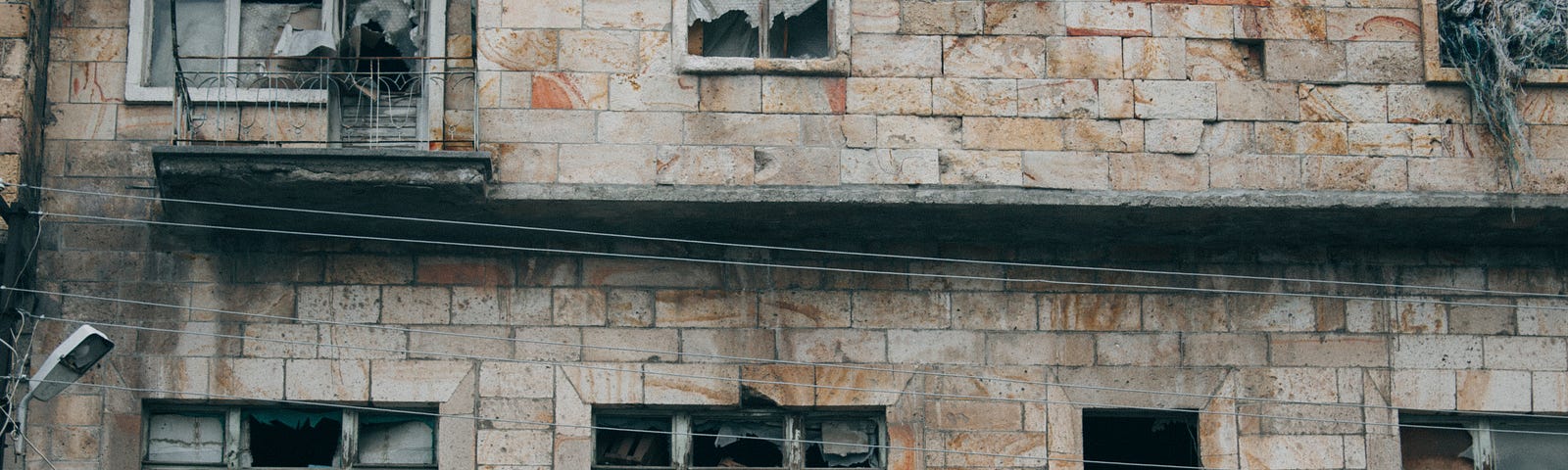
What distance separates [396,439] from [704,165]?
2.50m

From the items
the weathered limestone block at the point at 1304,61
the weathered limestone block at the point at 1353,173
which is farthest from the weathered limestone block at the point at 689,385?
the weathered limestone block at the point at 1304,61

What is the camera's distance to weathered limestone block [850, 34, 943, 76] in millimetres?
9578

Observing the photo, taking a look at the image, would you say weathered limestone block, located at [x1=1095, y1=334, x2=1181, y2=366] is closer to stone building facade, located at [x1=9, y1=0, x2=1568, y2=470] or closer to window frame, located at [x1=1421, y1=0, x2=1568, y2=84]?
stone building facade, located at [x1=9, y1=0, x2=1568, y2=470]

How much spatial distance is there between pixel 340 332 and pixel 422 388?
0.60 metres

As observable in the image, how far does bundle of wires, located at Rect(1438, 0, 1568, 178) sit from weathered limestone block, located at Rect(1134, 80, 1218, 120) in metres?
1.58

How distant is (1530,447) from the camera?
10.1 m

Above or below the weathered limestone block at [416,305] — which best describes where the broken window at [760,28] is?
above

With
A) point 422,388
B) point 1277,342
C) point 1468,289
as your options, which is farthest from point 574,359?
point 1468,289

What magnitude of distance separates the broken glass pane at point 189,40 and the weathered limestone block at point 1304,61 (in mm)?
6397

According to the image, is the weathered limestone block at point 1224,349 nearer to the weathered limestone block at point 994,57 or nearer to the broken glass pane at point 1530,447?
the broken glass pane at point 1530,447

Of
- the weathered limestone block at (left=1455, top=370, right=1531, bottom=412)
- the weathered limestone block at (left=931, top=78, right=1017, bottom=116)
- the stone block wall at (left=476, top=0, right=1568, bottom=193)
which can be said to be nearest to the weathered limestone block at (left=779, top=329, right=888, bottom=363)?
the stone block wall at (left=476, top=0, right=1568, bottom=193)

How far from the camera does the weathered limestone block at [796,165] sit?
9.39m

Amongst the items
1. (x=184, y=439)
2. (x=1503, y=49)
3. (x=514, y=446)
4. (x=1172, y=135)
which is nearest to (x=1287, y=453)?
(x=1172, y=135)

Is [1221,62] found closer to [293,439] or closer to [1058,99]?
[1058,99]
